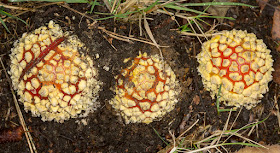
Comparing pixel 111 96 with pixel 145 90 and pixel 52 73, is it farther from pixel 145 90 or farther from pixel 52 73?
pixel 52 73

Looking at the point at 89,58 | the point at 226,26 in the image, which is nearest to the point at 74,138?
the point at 89,58

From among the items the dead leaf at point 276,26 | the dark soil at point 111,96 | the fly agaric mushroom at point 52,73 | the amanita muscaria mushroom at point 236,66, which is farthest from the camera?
the dead leaf at point 276,26

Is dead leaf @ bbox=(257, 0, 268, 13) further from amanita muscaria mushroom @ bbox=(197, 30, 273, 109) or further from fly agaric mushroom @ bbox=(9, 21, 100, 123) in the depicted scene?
fly agaric mushroom @ bbox=(9, 21, 100, 123)

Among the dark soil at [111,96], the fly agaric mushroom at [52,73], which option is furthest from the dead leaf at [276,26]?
the fly agaric mushroom at [52,73]

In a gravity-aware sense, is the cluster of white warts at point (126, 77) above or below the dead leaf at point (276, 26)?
below

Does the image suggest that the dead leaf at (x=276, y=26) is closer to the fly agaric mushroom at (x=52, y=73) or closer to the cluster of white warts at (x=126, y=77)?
the cluster of white warts at (x=126, y=77)

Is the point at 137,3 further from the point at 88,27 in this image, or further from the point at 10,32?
the point at 10,32

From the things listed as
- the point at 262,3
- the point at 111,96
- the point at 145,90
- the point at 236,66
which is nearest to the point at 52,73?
the point at 111,96
